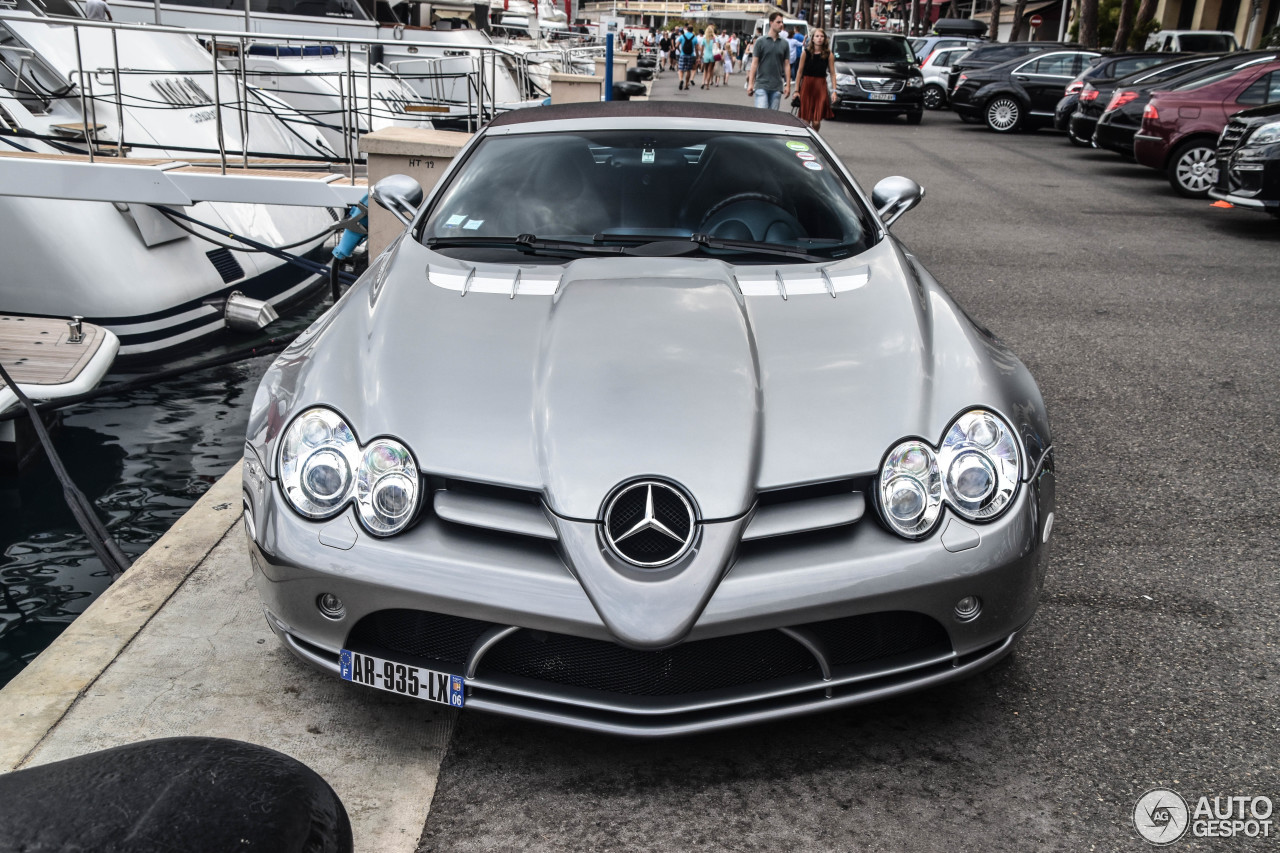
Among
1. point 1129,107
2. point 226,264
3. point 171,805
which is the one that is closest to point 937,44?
point 1129,107

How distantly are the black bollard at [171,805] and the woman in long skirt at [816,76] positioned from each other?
13275 millimetres

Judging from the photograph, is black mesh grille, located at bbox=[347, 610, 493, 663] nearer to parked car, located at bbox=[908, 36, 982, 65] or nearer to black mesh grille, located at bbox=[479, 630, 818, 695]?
black mesh grille, located at bbox=[479, 630, 818, 695]

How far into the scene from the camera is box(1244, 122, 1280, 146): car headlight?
33.9 ft

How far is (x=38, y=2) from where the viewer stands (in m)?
12.1

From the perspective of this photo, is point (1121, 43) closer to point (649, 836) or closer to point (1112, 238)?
point (1112, 238)

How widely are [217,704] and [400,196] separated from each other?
2.11 metres

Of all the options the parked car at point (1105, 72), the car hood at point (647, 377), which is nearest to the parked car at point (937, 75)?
the parked car at point (1105, 72)

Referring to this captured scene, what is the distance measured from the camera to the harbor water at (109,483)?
16.0 ft

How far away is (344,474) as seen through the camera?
2703 millimetres

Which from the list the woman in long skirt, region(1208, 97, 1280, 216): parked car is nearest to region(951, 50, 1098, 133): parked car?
the woman in long skirt

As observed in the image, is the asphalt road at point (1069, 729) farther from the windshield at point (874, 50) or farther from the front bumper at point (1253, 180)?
the windshield at point (874, 50)

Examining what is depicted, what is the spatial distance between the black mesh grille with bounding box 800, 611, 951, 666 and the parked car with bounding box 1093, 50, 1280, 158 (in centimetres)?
1353

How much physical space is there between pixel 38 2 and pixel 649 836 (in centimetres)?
1268

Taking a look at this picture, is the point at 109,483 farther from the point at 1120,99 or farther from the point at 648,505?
the point at 1120,99
